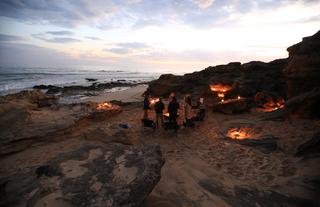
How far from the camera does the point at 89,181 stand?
4609 mm

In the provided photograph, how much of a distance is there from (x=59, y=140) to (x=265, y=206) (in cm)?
878

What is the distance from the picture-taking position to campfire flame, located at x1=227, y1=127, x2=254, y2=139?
11353 mm

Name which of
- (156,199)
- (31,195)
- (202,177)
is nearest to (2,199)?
(31,195)

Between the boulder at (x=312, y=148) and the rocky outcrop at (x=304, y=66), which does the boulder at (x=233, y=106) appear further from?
the boulder at (x=312, y=148)

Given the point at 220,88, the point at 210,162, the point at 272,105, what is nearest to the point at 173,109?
the point at 210,162

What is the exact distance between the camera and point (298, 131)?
1074 centimetres

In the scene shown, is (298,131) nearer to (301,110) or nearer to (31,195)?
(301,110)

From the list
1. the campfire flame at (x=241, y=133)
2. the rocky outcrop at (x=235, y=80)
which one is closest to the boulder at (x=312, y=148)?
the campfire flame at (x=241, y=133)

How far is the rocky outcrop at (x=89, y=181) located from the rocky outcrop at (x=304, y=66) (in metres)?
12.3

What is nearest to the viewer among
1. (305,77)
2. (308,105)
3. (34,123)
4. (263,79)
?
(34,123)

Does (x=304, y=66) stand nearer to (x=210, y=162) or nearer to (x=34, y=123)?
(x=210, y=162)

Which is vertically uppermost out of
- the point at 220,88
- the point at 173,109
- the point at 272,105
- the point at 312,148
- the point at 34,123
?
the point at 220,88

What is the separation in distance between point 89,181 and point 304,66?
14.1 m

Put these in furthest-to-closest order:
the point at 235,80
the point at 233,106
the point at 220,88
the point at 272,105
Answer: the point at 235,80 → the point at 220,88 → the point at 272,105 → the point at 233,106
